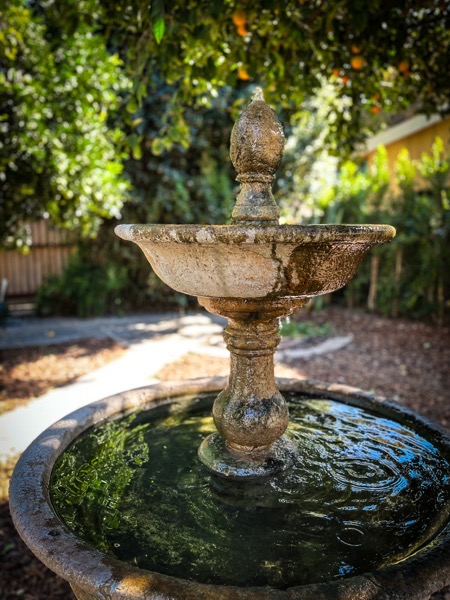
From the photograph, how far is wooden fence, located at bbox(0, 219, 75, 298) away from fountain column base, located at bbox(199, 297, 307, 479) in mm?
8733

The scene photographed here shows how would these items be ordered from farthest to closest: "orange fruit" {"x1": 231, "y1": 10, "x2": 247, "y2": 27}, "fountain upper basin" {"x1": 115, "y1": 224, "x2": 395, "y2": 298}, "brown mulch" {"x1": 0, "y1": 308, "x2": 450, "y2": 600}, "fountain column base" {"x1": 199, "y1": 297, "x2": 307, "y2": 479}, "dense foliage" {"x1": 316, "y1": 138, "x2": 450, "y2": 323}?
"dense foliage" {"x1": 316, "y1": 138, "x2": 450, "y2": 323}, "brown mulch" {"x1": 0, "y1": 308, "x2": 450, "y2": 600}, "orange fruit" {"x1": 231, "y1": 10, "x2": 247, "y2": 27}, "fountain column base" {"x1": 199, "y1": 297, "x2": 307, "y2": 479}, "fountain upper basin" {"x1": 115, "y1": 224, "x2": 395, "y2": 298}

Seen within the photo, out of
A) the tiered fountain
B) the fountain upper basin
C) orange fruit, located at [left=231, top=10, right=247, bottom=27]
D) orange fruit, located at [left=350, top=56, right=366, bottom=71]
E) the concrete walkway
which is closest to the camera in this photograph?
the tiered fountain

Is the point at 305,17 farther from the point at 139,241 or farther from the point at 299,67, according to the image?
the point at 139,241

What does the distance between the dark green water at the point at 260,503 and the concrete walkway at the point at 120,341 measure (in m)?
1.94

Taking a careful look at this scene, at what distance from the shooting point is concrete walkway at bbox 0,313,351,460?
15.6 ft

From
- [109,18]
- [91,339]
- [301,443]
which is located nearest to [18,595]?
[301,443]

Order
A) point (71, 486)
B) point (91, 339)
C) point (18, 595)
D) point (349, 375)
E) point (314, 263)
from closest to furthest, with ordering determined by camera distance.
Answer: point (314, 263) → point (71, 486) → point (18, 595) → point (349, 375) → point (91, 339)

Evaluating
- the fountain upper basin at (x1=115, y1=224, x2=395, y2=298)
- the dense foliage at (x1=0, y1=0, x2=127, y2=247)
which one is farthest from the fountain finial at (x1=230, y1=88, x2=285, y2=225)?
the dense foliage at (x1=0, y1=0, x2=127, y2=247)

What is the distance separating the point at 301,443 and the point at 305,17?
2821mm

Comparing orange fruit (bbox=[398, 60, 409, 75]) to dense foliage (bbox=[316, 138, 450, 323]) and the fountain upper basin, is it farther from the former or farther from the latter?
dense foliage (bbox=[316, 138, 450, 323])

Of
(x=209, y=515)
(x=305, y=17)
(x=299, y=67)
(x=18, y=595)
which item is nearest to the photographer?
(x=209, y=515)

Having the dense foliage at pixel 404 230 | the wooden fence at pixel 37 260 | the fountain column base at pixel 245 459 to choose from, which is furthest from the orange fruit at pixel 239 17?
the wooden fence at pixel 37 260

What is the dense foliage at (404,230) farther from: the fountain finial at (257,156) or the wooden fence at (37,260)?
the fountain finial at (257,156)

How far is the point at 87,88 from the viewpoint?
20.4 ft
